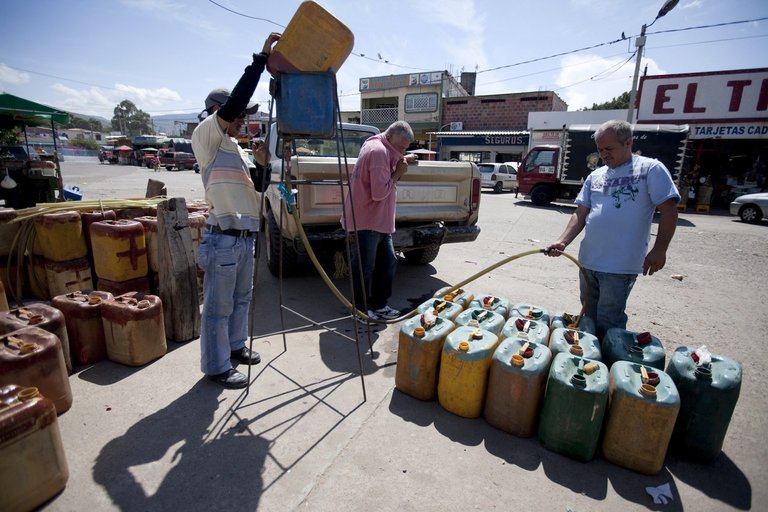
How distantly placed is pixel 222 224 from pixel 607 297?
275 cm

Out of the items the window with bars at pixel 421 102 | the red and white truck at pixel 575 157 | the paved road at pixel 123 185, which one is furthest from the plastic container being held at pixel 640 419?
the window with bars at pixel 421 102

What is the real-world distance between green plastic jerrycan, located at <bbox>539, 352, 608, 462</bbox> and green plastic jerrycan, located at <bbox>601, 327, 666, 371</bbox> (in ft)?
1.28

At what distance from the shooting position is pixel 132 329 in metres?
2.95

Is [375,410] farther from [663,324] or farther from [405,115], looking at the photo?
[405,115]

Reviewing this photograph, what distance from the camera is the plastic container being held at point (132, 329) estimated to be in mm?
2949

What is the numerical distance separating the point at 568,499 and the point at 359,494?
105cm

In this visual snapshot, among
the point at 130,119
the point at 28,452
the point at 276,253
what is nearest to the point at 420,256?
the point at 276,253

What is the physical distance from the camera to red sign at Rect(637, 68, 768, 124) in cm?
1656

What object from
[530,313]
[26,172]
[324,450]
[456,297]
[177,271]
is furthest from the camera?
[26,172]

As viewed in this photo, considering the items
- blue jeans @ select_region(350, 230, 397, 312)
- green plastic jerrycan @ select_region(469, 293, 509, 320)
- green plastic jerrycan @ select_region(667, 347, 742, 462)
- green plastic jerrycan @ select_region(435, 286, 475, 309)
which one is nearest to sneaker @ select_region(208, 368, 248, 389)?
blue jeans @ select_region(350, 230, 397, 312)

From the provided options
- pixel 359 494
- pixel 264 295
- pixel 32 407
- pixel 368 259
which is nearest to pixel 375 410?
pixel 359 494

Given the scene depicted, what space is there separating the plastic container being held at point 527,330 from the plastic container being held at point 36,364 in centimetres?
289

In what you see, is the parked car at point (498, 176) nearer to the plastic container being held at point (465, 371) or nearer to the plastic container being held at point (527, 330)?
the plastic container being held at point (527, 330)

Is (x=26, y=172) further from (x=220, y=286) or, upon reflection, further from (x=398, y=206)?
(x=220, y=286)
